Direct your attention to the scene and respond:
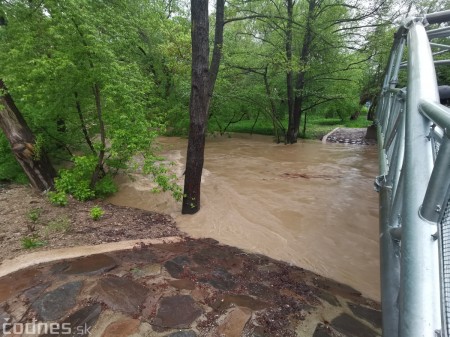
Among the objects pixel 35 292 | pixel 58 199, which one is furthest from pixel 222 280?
pixel 58 199

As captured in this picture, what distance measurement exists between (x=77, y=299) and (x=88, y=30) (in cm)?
418

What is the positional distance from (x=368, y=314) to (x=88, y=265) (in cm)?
295

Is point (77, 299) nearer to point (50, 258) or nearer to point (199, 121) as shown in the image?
point (50, 258)

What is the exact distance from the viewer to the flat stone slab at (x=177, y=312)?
2.16 m

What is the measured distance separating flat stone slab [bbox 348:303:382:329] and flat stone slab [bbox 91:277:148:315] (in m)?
2.05

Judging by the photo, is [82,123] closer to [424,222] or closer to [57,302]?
[57,302]

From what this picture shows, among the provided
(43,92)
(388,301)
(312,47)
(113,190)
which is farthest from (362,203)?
(312,47)

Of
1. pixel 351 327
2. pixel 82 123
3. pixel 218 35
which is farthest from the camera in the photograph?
pixel 82 123

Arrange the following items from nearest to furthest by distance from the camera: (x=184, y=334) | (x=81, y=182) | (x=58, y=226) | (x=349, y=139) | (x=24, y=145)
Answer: (x=184, y=334) < (x=58, y=226) < (x=24, y=145) < (x=81, y=182) < (x=349, y=139)

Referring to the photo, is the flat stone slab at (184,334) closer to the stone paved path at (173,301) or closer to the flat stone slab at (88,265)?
the stone paved path at (173,301)

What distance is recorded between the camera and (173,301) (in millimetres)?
2424

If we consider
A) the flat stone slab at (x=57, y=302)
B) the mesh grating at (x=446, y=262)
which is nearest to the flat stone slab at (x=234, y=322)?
the flat stone slab at (x=57, y=302)

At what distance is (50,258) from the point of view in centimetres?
314

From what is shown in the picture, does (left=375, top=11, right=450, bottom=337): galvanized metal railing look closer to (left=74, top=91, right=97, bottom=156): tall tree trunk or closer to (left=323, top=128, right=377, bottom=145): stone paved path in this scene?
(left=74, top=91, right=97, bottom=156): tall tree trunk
